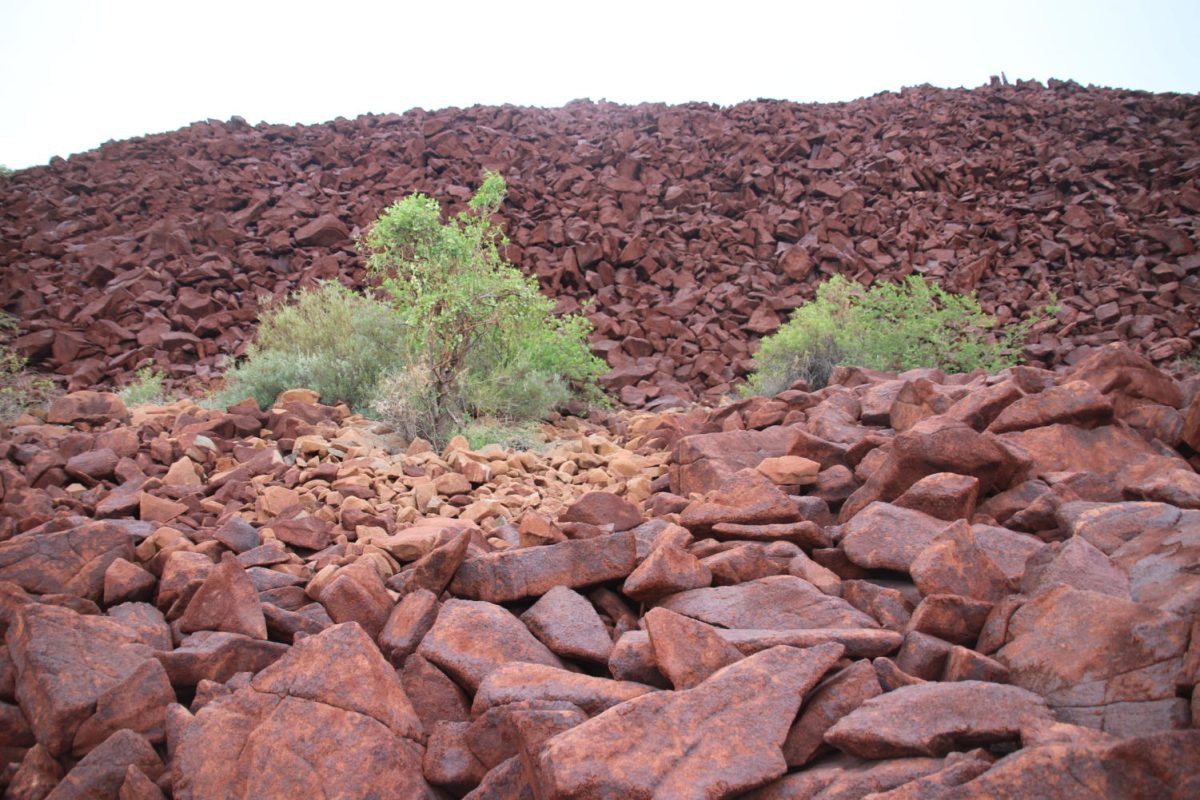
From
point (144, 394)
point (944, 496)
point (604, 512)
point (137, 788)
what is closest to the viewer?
point (137, 788)

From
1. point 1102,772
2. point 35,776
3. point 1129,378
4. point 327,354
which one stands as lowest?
point 35,776

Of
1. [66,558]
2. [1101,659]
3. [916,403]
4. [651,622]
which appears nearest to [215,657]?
[66,558]

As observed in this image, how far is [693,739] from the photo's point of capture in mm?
2098

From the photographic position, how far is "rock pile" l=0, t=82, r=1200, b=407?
37.1 feet

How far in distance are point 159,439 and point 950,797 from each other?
5.02 meters

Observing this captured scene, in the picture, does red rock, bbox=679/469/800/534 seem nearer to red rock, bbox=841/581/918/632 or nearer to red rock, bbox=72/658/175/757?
red rock, bbox=841/581/918/632

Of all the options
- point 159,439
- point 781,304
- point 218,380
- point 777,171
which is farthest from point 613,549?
point 777,171

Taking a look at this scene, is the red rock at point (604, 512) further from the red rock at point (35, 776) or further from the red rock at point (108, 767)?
the red rock at point (35, 776)

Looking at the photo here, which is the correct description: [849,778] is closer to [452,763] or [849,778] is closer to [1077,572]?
[452,763]

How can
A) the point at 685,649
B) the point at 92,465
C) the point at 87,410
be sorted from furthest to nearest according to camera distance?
the point at 87,410 → the point at 92,465 → the point at 685,649

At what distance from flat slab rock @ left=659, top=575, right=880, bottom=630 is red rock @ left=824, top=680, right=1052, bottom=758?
0.61 meters

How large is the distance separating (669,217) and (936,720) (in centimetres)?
1289

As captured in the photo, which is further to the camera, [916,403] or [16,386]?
[16,386]

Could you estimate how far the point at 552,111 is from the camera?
1969cm
